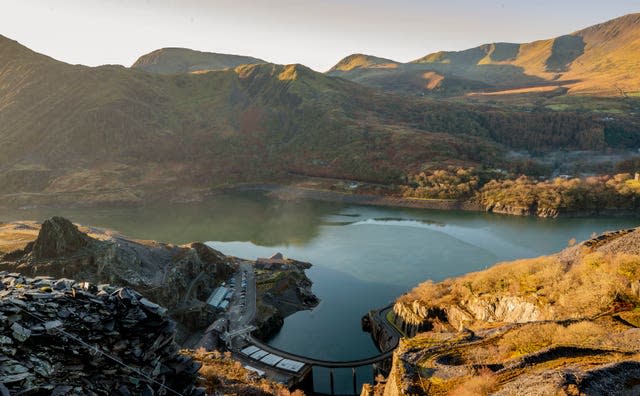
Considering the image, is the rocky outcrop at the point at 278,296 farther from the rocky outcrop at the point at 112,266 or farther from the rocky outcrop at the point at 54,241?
the rocky outcrop at the point at 54,241

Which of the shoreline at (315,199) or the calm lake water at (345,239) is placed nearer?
the calm lake water at (345,239)

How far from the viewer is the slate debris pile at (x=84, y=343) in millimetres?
11131

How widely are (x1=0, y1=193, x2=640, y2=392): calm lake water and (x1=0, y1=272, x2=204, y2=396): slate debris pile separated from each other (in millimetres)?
32226

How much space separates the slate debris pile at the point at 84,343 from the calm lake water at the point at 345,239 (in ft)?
106

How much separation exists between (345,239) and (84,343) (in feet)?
263

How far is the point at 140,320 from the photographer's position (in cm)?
1464

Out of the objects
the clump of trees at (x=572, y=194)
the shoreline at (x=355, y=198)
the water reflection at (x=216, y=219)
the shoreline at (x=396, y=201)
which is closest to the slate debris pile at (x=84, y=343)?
the water reflection at (x=216, y=219)

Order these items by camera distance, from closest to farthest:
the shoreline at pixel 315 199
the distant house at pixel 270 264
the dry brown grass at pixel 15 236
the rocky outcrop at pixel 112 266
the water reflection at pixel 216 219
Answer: the rocky outcrop at pixel 112 266 < the dry brown grass at pixel 15 236 < the distant house at pixel 270 264 < the water reflection at pixel 216 219 < the shoreline at pixel 315 199

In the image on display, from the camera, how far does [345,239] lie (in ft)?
301

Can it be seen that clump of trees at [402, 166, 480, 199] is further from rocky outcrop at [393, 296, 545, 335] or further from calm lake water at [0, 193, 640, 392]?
rocky outcrop at [393, 296, 545, 335]

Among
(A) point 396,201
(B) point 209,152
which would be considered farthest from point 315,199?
(B) point 209,152

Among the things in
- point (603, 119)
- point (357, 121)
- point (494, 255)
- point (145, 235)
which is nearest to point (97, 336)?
point (494, 255)

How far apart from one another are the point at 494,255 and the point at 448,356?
60.8 meters

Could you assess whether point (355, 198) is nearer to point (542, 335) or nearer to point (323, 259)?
point (323, 259)
